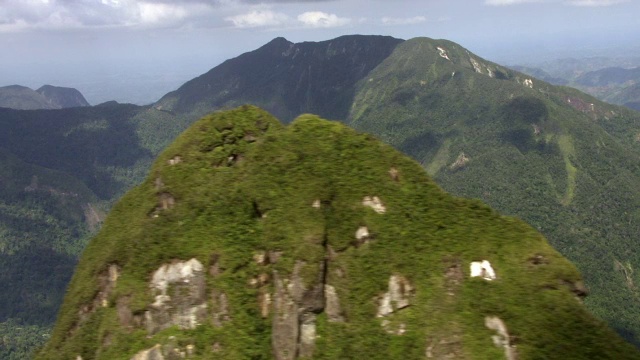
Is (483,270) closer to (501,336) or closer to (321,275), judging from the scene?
(501,336)

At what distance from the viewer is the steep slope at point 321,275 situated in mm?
38312

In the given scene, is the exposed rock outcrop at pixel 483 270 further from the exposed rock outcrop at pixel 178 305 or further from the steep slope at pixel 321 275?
the exposed rock outcrop at pixel 178 305

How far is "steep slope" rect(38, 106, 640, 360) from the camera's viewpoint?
38.3m

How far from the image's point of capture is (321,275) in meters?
42.0

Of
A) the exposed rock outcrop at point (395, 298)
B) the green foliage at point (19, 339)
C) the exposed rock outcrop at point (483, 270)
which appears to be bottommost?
the green foliage at point (19, 339)

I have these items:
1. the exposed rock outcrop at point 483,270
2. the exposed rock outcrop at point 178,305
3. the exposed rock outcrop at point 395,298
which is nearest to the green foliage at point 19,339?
the exposed rock outcrop at point 178,305

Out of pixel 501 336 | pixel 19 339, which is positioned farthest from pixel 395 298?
pixel 19 339

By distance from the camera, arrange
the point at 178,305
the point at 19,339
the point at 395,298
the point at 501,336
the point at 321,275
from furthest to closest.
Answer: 1. the point at 19,339
2. the point at 321,275
3. the point at 178,305
4. the point at 395,298
5. the point at 501,336

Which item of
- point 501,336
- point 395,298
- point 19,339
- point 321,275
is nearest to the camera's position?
point 501,336

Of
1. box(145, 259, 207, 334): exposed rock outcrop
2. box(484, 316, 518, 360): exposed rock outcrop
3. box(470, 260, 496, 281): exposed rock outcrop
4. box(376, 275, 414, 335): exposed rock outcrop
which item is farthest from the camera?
box(145, 259, 207, 334): exposed rock outcrop

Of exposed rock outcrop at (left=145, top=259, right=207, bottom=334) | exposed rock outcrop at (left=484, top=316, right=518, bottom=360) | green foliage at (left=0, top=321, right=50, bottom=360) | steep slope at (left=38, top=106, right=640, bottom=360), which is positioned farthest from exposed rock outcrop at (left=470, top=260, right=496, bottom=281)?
green foliage at (left=0, top=321, right=50, bottom=360)

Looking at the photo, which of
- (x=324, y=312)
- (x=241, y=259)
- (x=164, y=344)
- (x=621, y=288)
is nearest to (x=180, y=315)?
(x=164, y=344)

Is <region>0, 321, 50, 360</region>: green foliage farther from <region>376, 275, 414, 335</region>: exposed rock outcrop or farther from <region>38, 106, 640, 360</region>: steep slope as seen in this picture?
<region>376, 275, 414, 335</region>: exposed rock outcrop

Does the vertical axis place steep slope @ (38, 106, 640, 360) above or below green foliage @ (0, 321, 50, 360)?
above
